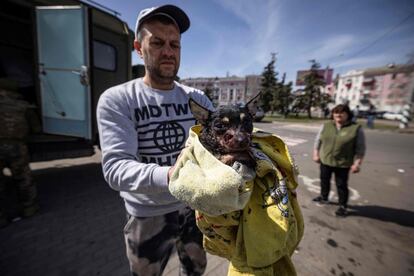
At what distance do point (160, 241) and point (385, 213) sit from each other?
186 inches

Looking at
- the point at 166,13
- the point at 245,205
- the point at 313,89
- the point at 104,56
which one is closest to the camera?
the point at 245,205

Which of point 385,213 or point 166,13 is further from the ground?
point 166,13

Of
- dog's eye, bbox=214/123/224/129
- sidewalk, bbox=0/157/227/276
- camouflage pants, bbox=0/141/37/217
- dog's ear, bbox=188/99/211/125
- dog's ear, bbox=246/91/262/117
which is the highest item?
dog's ear, bbox=246/91/262/117

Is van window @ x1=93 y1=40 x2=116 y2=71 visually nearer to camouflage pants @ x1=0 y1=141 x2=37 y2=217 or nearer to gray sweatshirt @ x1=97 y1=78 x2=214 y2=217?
camouflage pants @ x1=0 y1=141 x2=37 y2=217

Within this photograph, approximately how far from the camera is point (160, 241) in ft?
5.34

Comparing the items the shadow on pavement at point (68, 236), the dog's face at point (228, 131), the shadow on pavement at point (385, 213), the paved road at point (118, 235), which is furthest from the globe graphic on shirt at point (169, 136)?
the shadow on pavement at point (385, 213)

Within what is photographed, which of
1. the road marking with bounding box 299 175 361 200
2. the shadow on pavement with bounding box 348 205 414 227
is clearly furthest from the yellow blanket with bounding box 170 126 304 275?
the road marking with bounding box 299 175 361 200

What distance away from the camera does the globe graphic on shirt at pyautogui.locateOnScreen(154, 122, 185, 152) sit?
158 cm

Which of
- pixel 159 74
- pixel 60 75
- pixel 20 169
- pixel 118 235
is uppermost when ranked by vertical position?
pixel 60 75

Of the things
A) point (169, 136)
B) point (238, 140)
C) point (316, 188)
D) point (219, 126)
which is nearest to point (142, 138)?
point (169, 136)

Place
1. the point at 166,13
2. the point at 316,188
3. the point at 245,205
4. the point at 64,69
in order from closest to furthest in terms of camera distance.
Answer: the point at 245,205 < the point at 166,13 < the point at 64,69 < the point at 316,188

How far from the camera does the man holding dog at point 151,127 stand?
138 cm

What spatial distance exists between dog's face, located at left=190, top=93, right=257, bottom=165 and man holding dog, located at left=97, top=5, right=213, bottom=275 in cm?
45

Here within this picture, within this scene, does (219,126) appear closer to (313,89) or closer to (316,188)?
(316,188)
